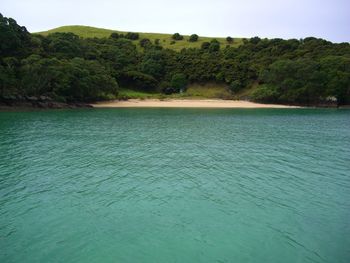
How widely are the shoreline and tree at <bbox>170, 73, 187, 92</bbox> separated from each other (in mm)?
13898

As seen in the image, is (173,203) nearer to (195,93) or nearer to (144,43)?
(195,93)

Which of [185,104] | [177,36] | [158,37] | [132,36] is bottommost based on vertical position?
[185,104]

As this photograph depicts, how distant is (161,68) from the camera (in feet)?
431

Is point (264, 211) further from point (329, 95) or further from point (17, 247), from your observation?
point (329, 95)

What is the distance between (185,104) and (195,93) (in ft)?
56.4

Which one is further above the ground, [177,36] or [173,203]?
[177,36]

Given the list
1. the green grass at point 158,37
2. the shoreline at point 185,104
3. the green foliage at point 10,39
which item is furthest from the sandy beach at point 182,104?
the green grass at point 158,37

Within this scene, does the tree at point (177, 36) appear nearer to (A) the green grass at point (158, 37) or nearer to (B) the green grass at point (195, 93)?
(A) the green grass at point (158, 37)

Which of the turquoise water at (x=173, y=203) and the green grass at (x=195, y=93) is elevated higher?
the turquoise water at (x=173, y=203)

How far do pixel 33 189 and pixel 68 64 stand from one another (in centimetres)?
7426

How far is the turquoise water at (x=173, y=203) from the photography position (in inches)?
534

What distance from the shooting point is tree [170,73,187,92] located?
121m

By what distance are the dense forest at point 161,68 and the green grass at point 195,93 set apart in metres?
2.45

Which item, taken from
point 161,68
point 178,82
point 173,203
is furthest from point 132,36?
point 173,203
